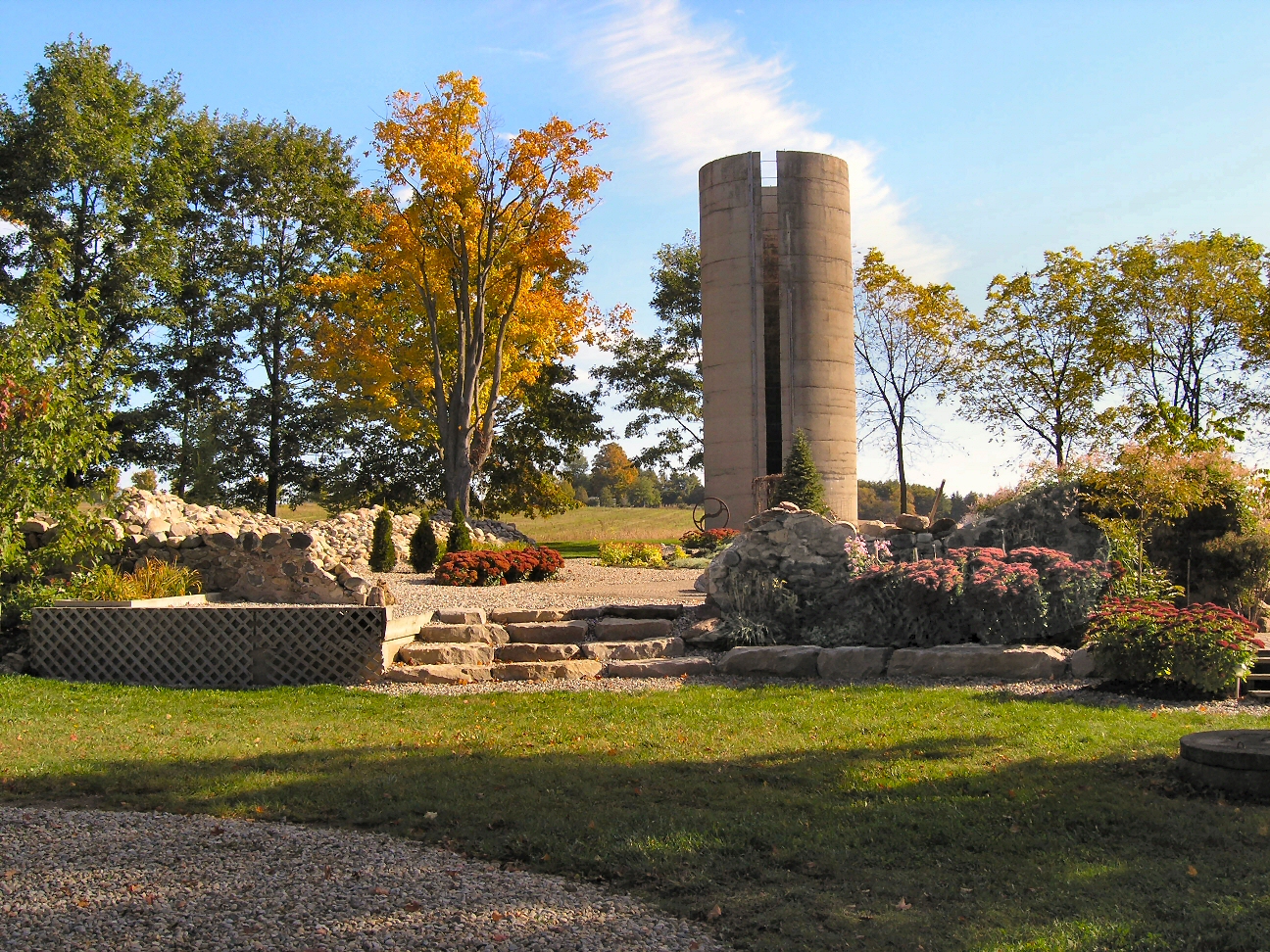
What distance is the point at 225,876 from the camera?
356 centimetres

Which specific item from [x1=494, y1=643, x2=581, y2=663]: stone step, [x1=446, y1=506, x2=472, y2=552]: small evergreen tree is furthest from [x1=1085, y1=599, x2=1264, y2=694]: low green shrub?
[x1=446, y1=506, x2=472, y2=552]: small evergreen tree

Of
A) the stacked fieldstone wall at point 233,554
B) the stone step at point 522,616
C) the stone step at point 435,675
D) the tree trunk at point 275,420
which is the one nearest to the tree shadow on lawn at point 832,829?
the stone step at point 435,675

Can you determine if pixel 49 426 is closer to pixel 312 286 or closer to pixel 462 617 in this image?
pixel 462 617

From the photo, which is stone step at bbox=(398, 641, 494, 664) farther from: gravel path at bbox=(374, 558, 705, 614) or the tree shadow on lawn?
the tree shadow on lawn

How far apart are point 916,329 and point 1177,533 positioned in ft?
58.2

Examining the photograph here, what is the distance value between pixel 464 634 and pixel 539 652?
2.72 feet

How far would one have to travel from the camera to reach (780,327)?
23.6m

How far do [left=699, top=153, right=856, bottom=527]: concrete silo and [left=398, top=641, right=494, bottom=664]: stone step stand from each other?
14933mm

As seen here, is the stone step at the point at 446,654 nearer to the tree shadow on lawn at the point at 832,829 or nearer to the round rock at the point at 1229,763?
Answer: the tree shadow on lawn at the point at 832,829

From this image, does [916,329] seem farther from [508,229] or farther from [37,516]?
[37,516]

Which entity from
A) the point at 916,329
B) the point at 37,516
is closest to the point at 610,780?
the point at 37,516

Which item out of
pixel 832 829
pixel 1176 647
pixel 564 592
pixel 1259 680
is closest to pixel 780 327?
pixel 564 592

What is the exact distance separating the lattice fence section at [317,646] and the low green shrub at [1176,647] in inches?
229

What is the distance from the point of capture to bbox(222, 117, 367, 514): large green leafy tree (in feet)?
85.1
